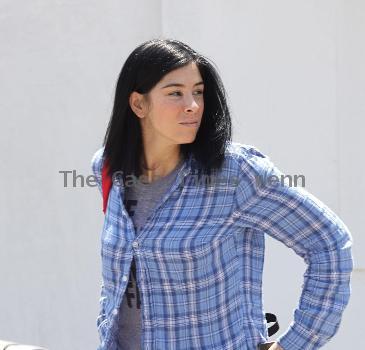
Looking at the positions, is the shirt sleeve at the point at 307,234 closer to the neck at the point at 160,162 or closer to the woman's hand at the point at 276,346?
the woman's hand at the point at 276,346

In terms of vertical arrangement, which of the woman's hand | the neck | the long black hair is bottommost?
the woman's hand

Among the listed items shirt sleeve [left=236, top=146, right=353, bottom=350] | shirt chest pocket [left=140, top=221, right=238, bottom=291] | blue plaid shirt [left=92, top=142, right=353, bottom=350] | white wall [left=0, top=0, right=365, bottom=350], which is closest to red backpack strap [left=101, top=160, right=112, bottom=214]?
blue plaid shirt [left=92, top=142, right=353, bottom=350]

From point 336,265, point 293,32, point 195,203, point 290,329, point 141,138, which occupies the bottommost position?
point 290,329

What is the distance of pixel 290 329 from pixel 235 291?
20 centimetres

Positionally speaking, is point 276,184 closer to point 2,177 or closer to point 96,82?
point 96,82

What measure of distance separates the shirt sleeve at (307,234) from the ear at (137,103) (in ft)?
1.24

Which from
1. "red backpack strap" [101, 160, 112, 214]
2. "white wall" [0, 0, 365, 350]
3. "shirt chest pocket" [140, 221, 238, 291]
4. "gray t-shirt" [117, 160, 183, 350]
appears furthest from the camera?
"white wall" [0, 0, 365, 350]

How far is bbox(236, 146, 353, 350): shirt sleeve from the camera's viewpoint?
215 centimetres

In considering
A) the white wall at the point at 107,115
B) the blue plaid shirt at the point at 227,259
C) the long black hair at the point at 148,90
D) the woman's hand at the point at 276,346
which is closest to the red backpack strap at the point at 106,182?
the long black hair at the point at 148,90

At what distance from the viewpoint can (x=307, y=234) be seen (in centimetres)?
219

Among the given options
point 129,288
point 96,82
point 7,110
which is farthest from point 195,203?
point 7,110

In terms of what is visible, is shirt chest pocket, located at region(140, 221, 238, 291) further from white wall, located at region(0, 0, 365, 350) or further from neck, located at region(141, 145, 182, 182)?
white wall, located at region(0, 0, 365, 350)

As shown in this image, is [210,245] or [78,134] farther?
[78,134]

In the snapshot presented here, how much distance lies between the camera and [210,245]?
6.91 ft
